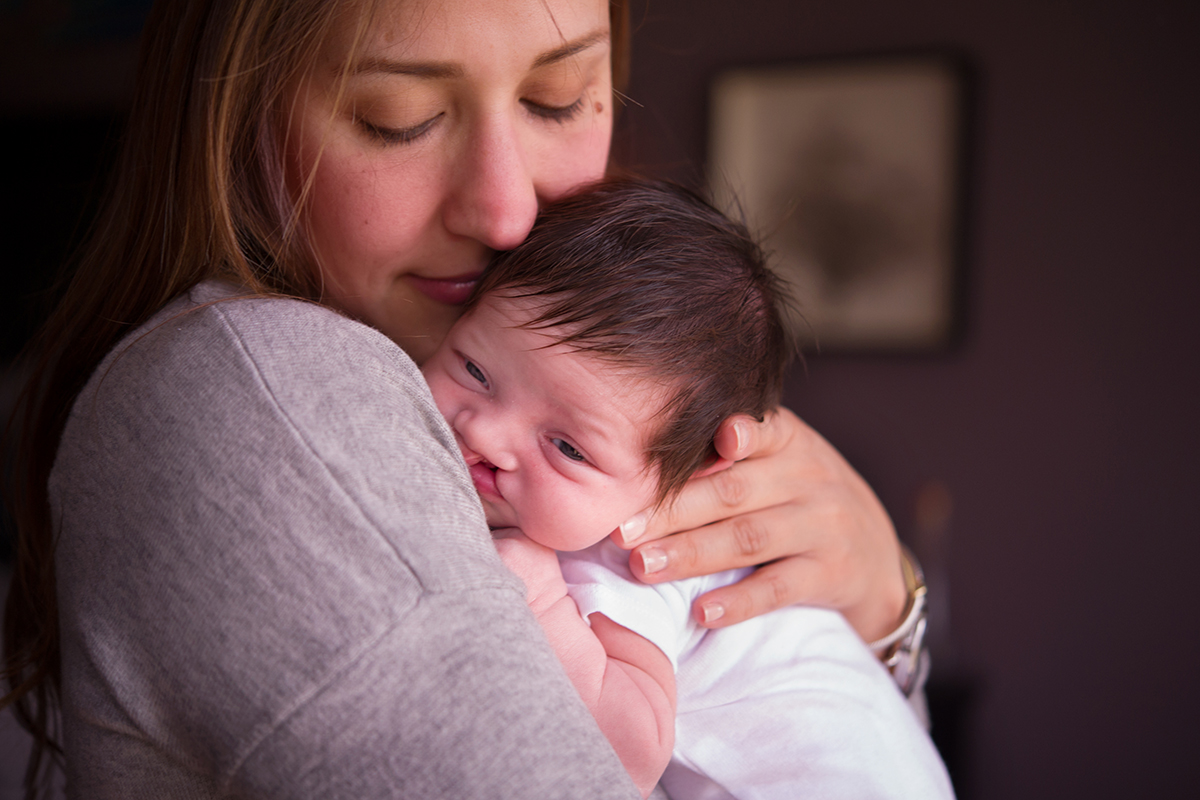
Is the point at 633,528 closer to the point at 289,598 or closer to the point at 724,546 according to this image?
the point at 724,546

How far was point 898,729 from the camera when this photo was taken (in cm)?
113

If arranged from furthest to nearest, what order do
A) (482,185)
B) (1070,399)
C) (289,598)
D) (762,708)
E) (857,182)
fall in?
1. (857,182)
2. (1070,399)
3. (762,708)
4. (482,185)
5. (289,598)

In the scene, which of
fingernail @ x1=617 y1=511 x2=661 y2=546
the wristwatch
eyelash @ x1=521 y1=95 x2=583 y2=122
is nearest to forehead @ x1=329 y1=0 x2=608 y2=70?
eyelash @ x1=521 y1=95 x2=583 y2=122

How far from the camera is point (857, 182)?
11.0 feet

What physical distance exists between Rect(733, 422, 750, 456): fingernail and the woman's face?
38 cm

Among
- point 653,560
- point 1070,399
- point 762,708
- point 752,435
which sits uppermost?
point 752,435

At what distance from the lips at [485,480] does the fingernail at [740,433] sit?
329mm

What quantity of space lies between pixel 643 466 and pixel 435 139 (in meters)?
0.48

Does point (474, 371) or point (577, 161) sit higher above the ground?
point (577, 161)

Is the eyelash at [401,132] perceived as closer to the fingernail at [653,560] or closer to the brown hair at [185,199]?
the brown hair at [185,199]

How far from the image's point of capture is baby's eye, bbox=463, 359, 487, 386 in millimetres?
1012

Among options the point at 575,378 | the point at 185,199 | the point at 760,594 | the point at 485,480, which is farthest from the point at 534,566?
the point at 185,199

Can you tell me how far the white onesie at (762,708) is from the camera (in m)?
1.02

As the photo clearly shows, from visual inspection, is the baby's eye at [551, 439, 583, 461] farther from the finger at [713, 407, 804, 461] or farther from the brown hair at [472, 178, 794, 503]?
the finger at [713, 407, 804, 461]
